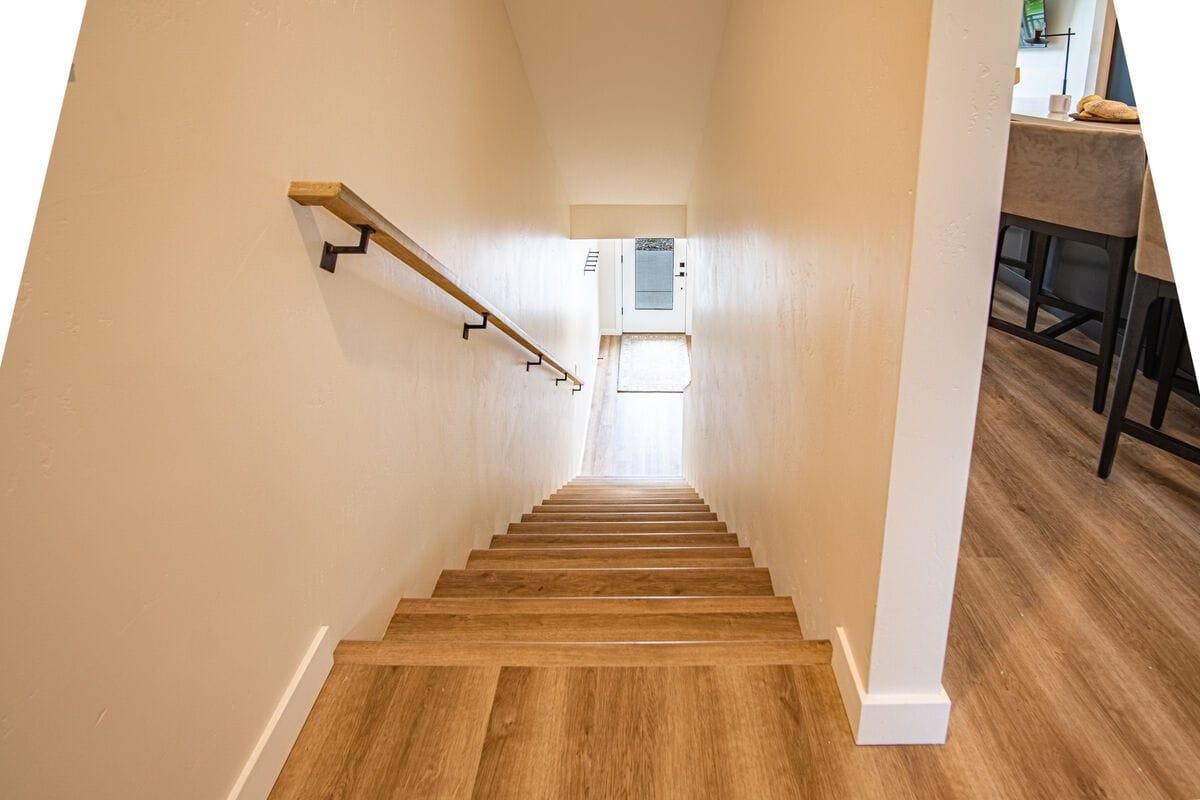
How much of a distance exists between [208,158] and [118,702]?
717mm

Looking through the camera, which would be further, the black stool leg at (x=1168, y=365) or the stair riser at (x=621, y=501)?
the stair riser at (x=621, y=501)

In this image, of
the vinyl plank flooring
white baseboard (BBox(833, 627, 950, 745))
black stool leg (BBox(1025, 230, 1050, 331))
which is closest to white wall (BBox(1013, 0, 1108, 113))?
black stool leg (BBox(1025, 230, 1050, 331))

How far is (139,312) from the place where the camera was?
973 mm

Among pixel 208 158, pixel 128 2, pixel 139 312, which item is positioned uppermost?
pixel 128 2

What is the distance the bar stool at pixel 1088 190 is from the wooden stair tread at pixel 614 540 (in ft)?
5.17

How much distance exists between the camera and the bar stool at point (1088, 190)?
9.09ft

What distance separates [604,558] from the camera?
9.52 ft

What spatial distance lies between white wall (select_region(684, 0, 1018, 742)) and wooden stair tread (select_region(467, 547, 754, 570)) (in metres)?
0.47

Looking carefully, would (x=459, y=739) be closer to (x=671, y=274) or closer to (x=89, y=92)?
(x=89, y=92)

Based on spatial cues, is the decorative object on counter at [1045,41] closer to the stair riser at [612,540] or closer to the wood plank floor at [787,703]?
the stair riser at [612,540]

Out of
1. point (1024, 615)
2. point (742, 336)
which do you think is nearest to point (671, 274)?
point (742, 336)

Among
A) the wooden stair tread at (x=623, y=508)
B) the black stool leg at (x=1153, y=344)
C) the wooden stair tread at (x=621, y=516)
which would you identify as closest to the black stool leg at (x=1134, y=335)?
the black stool leg at (x=1153, y=344)

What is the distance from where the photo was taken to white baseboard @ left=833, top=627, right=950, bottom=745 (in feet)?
4.80

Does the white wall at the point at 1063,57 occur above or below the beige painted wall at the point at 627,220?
above
